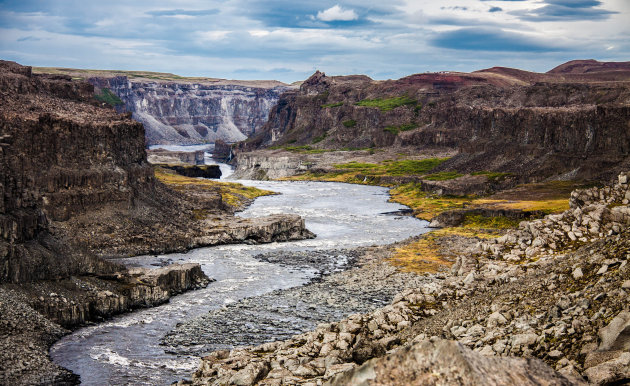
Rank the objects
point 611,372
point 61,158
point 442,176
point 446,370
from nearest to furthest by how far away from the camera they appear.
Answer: point 446,370 < point 611,372 < point 61,158 < point 442,176

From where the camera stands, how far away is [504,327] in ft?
95.1

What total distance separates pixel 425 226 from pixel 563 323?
9492 cm

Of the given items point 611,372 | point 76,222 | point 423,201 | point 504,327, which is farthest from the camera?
point 423,201

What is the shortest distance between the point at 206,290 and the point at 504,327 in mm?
44131

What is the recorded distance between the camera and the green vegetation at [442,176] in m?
186

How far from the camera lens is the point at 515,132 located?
199000mm

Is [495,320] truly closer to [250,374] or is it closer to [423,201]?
[250,374]

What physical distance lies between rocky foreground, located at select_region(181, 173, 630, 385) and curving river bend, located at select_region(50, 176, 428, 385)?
10069 millimetres

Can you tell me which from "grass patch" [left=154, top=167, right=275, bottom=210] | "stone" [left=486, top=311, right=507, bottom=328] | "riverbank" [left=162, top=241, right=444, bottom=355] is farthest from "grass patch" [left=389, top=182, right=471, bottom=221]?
"stone" [left=486, top=311, right=507, bottom=328]

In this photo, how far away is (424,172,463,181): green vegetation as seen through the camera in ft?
610

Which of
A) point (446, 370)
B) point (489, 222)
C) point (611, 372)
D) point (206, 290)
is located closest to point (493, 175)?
point (489, 222)

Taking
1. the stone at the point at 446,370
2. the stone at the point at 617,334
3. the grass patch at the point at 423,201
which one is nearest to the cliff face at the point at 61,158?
the stone at the point at 446,370

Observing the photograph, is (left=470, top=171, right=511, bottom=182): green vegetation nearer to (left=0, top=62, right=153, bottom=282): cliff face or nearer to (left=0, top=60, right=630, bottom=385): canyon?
(left=0, top=60, right=630, bottom=385): canyon

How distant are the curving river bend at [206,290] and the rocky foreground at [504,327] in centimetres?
1007
